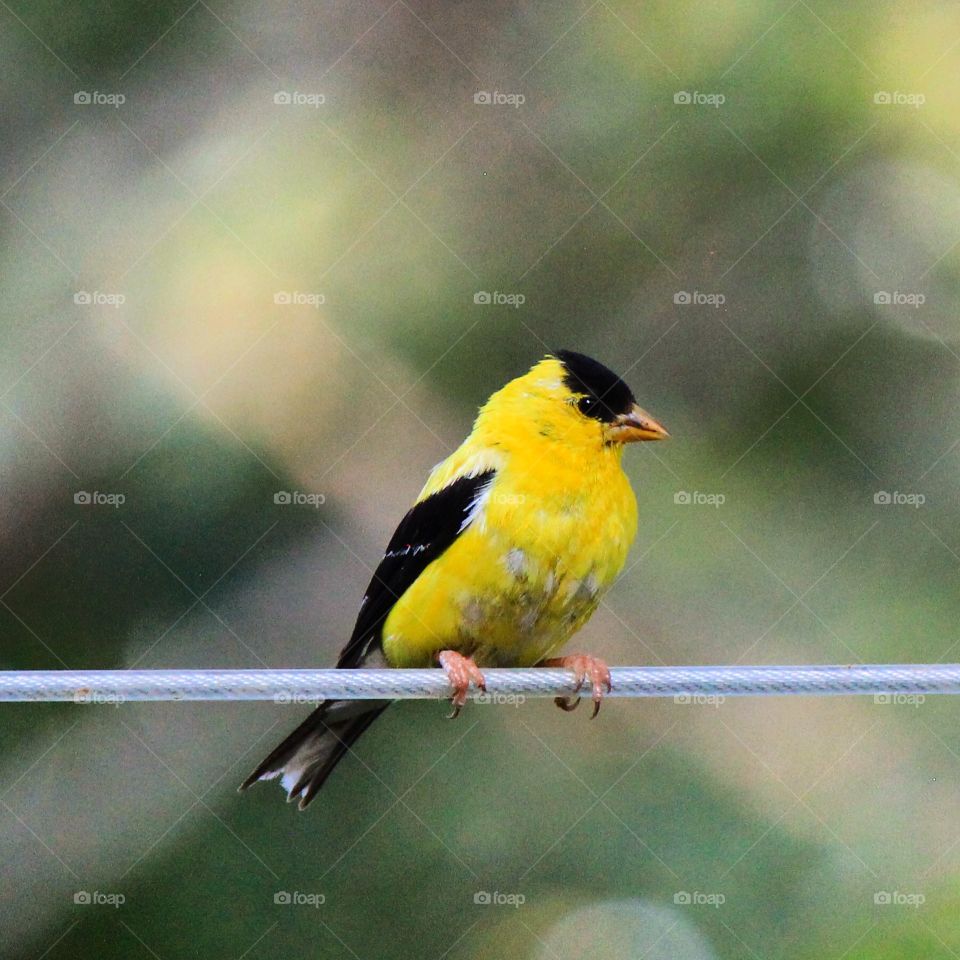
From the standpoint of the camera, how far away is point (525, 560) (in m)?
3.33

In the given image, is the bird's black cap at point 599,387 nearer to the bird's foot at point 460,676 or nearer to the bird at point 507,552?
the bird at point 507,552

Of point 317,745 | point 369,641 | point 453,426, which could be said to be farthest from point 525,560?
point 453,426

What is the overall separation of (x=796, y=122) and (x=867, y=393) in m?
1.25

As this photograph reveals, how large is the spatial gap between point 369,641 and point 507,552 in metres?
0.64

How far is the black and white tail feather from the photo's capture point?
3.52 m

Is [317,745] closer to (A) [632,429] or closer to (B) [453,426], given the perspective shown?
(A) [632,429]

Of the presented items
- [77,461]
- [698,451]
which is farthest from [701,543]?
[77,461]

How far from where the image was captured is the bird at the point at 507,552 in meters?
3.35

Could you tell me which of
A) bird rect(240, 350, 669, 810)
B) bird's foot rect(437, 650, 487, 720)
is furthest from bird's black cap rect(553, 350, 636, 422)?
bird's foot rect(437, 650, 487, 720)

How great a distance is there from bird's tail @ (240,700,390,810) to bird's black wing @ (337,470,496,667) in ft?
0.46

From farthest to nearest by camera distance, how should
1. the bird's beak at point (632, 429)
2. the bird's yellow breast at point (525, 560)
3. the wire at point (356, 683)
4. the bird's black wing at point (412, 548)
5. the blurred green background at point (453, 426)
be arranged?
1. the blurred green background at point (453, 426)
2. the bird's beak at point (632, 429)
3. the bird's black wing at point (412, 548)
4. the bird's yellow breast at point (525, 560)
5. the wire at point (356, 683)

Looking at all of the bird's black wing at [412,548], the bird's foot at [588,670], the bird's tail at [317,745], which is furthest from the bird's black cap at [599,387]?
the bird's tail at [317,745]

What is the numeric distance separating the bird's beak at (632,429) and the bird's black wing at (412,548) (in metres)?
0.37

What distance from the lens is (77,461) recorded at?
530 cm
